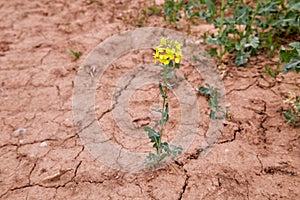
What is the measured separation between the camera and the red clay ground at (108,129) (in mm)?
2186

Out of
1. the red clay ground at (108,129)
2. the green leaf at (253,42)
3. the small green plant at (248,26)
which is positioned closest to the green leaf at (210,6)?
the small green plant at (248,26)

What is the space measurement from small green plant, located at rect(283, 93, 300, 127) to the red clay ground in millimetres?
55

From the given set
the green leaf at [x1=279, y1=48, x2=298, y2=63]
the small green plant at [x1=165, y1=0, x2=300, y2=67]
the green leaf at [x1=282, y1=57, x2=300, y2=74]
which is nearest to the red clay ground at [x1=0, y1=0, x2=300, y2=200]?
the small green plant at [x1=165, y1=0, x2=300, y2=67]

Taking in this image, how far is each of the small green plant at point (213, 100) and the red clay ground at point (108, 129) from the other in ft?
0.20

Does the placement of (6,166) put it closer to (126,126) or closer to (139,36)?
(126,126)

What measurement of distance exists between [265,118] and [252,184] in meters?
0.66

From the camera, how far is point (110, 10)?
4.02 metres

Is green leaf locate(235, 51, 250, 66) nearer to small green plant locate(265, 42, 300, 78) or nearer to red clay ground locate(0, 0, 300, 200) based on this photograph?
red clay ground locate(0, 0, 300, 200)

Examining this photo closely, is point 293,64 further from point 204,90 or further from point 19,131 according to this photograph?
point 19,131

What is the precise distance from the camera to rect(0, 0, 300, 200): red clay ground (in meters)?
2.19

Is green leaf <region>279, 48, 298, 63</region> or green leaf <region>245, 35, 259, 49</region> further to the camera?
green leaf <region>245, 35, 259, 49</region>

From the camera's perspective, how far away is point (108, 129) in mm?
2635

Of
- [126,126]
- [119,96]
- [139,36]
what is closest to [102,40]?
[139,36]

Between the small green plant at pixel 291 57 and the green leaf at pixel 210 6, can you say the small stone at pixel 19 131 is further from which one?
the small green plant at pixel 291 57
